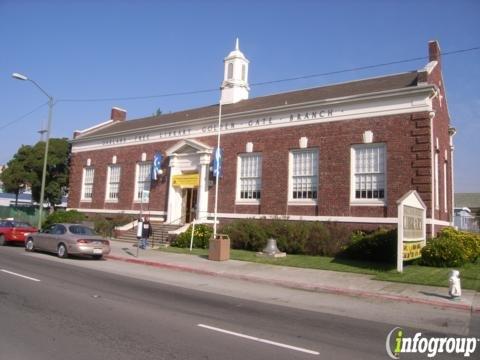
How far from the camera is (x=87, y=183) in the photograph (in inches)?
1425

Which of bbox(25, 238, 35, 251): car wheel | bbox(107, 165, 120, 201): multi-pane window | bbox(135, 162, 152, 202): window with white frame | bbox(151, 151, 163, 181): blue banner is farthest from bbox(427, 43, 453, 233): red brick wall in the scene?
bbox(107, 165, 120, 201): multi-pane window

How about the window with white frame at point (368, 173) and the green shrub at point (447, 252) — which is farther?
the window with white frame at point (368, 173)

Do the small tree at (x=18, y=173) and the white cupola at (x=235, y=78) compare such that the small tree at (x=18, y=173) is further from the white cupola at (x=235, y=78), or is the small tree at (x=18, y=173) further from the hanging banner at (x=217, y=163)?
the hanging banner at (x=217, y=163)

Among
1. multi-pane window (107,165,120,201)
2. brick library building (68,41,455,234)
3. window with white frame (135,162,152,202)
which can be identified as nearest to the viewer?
brick library building (68,41,455,234)

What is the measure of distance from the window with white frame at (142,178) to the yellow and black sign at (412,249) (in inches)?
739

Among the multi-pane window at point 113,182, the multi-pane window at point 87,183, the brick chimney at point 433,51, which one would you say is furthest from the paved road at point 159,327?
the multi-pane window at point 87,183

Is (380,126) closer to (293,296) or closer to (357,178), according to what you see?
(357,178)

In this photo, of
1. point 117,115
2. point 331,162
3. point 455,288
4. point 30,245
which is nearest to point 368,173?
point 331,162

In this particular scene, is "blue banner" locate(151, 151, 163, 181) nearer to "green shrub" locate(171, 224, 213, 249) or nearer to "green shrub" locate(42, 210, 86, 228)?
"green shrub" locate(171, 224, 213, 249)

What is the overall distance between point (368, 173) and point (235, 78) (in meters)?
14.6

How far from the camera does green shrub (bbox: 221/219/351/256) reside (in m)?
20.5

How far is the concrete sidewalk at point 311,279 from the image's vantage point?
11898mm

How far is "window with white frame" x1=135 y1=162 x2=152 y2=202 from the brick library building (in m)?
0.09

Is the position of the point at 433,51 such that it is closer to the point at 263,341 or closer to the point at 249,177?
the point at 249,177
